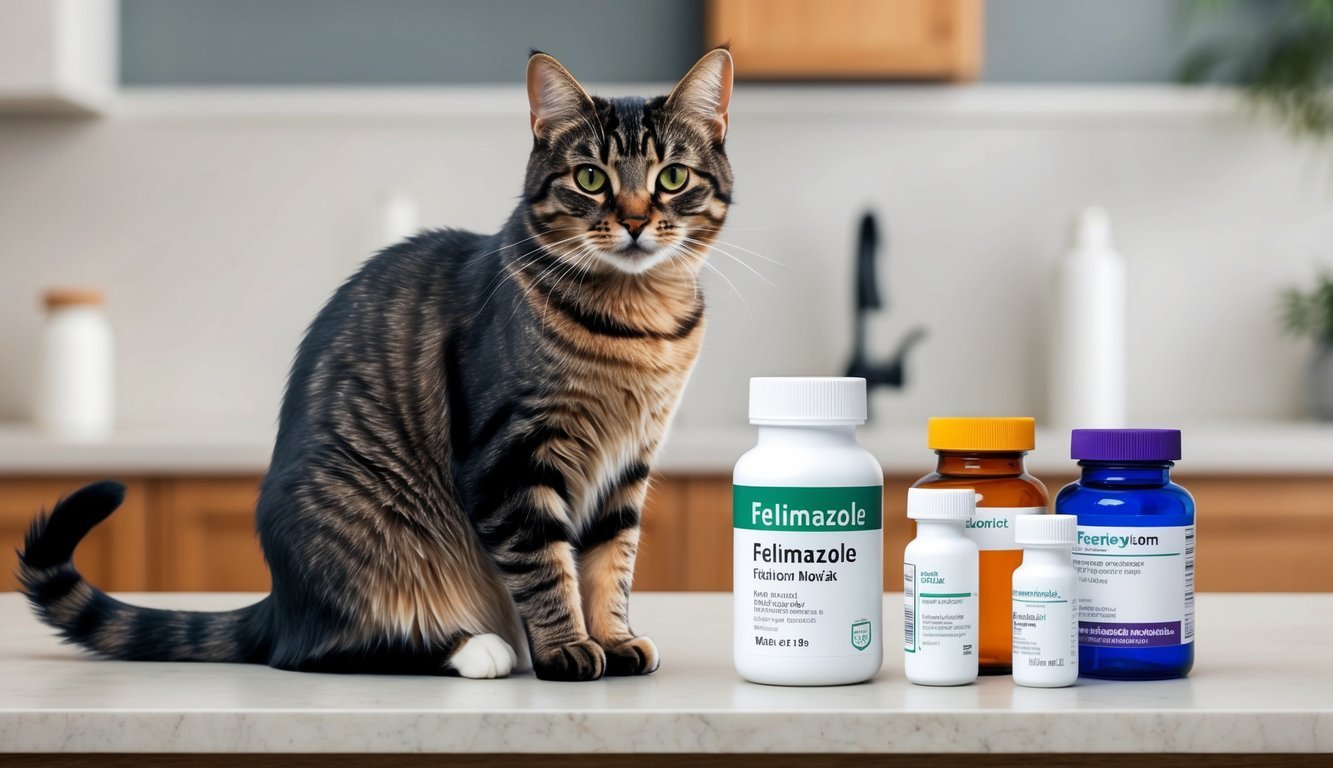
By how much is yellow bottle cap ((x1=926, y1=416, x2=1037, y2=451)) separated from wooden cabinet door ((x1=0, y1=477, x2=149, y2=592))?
5.41ft

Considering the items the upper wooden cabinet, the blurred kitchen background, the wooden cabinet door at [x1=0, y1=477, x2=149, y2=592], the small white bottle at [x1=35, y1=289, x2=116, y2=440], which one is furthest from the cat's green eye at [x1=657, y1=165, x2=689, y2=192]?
the small white bottle at [x1=35, y1=289, x2=116, y2=440]

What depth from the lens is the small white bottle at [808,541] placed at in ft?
2.49

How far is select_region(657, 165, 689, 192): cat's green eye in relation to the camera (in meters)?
0.87

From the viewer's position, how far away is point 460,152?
2.67 meters

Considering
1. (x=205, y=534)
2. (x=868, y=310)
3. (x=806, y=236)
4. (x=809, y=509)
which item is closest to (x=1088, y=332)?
(x=868, y=310)

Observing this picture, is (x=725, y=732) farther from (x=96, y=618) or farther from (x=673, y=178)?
(x=96, y=618)

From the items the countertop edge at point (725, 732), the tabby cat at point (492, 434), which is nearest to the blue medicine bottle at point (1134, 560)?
the countertop edge at point (725, 732)

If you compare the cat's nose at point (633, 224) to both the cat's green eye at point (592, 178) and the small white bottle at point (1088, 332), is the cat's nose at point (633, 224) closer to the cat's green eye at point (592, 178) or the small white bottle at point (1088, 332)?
the cat's green eye at point (592, 178)

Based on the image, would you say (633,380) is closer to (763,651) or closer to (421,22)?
(763,651)

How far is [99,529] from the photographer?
211cm

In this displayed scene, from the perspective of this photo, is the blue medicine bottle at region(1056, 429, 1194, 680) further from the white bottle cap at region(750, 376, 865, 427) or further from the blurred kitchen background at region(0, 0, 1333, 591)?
the blurred kitchen background at region(0, 0, 1333, 591)

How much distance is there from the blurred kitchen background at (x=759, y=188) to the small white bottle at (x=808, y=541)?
1.85 m

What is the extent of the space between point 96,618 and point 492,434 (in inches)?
12.4

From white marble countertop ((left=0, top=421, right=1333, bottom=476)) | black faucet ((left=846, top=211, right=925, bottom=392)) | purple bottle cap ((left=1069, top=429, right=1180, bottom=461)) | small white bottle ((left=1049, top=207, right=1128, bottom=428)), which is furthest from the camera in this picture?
black faucet ((left=846, top=211, right=925, bottom=392))
